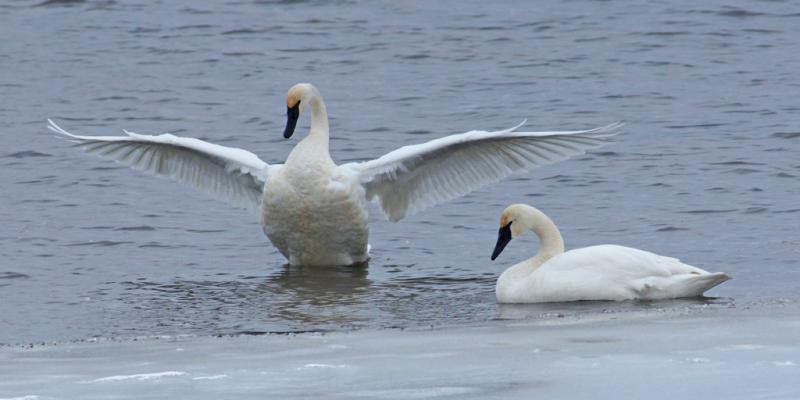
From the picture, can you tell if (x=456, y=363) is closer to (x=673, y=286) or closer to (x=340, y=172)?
(x=673, y=286)

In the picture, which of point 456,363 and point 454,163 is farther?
point 454,163

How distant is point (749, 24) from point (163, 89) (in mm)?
7538

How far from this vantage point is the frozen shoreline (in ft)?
21.3

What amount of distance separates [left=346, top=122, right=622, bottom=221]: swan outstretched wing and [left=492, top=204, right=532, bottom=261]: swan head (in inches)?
36.6

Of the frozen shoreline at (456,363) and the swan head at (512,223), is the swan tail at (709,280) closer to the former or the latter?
the frozen shoreline at (456,363)

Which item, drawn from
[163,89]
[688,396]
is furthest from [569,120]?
[688,396]

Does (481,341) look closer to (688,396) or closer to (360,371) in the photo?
(360,371)

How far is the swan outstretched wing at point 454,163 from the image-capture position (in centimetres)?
1085

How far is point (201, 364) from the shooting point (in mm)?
7203

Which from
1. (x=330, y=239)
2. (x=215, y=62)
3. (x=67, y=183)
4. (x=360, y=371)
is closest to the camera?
(x=360, y=371)

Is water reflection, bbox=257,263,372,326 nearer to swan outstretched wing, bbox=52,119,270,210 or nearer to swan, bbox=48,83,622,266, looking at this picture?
swan, bbox=48,83,622,266

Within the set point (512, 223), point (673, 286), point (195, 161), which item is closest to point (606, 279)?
point (673, 286)

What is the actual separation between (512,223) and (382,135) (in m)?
6.10

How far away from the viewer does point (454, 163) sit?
36.9 feet
